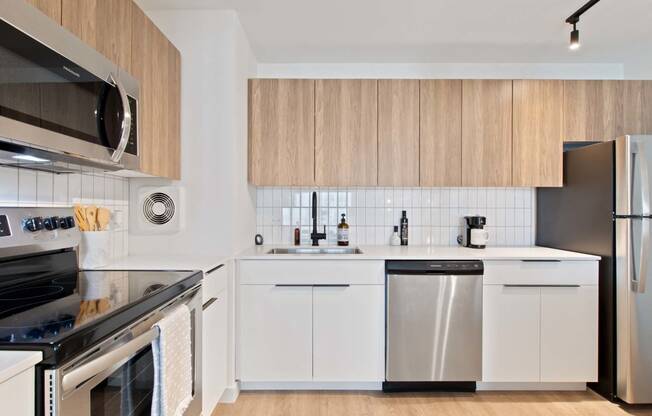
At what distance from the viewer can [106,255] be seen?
1.95m

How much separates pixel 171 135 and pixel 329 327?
1.49 m

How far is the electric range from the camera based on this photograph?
88cm

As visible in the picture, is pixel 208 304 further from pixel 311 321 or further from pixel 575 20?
pixel 575 20

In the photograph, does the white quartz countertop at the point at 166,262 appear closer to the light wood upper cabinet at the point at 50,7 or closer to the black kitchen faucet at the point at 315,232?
the black kitchen faucet at the point at 315,232

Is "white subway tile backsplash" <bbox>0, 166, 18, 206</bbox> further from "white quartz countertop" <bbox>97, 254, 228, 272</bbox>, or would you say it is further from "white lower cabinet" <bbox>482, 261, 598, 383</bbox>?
"white lower cabinet" <bbox>482, 261, 598, 383</bbox>

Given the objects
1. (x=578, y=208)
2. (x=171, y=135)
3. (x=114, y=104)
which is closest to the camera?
(x=114, y=104)

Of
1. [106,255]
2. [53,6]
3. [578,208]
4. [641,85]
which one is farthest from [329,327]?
[641,85]

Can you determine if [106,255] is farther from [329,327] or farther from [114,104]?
[329,327]

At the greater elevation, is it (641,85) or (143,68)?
(641,85)

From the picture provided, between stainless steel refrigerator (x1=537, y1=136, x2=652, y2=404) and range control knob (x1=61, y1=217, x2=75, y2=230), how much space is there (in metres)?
2.92

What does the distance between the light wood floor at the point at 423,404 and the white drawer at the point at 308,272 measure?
2.39 feet

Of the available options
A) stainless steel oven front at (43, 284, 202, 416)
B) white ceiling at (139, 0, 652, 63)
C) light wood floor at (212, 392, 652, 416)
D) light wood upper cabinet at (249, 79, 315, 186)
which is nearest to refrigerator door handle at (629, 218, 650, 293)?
light wood floor at (212, 392, 652, 416)

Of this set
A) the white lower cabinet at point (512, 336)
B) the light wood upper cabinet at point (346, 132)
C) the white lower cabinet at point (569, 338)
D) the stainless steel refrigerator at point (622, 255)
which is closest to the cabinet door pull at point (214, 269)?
the light wood upper cabinet at point (346, 132)

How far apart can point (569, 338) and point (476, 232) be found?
0.89m
